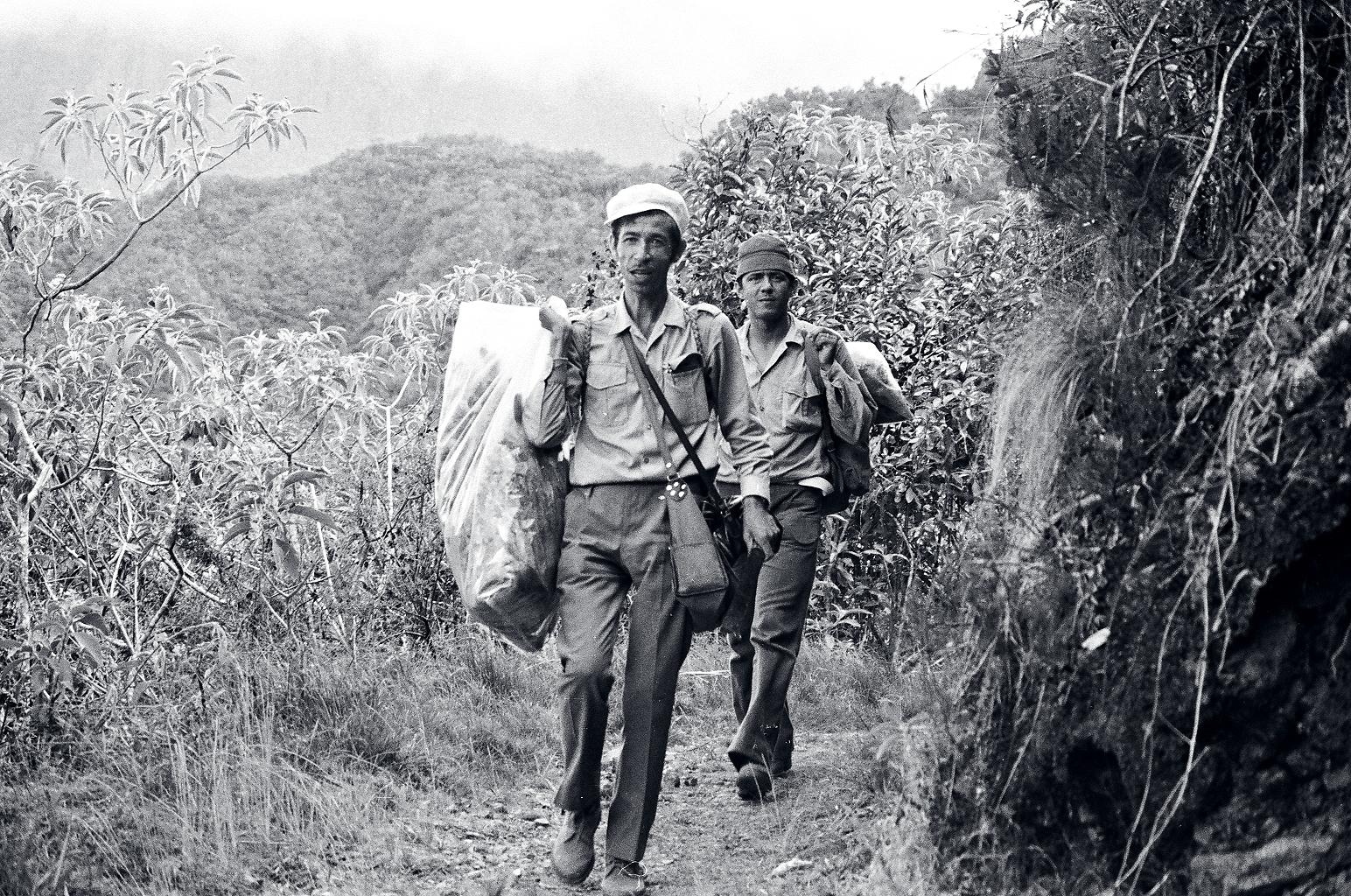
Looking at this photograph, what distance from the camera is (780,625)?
19.7 feet

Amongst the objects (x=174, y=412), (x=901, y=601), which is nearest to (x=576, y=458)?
(x=174, y=412)

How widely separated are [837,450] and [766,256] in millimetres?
1028

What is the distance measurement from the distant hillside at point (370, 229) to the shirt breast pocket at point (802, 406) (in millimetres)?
14417

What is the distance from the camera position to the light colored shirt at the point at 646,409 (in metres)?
4.68

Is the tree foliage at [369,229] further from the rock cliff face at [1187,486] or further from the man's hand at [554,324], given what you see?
the rock cliff face at [1187,486]

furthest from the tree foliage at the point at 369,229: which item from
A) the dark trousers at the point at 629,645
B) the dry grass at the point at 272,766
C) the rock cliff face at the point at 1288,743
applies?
the rock cliff face at the point at 1288,743

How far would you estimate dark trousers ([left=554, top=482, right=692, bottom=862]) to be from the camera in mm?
4590

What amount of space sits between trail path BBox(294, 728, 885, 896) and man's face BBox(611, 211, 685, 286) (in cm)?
217

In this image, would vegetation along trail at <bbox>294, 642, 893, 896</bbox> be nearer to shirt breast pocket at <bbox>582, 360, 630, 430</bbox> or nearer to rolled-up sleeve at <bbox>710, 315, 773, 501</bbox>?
rolled-up sleeve at <bbox>710, 315, 773, 501</bbox>

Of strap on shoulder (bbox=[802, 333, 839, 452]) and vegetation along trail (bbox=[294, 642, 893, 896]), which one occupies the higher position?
strap on shoulder (bbox=[802, 333, 839, 452])

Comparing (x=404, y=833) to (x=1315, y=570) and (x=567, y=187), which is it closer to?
(x=1315, y=570)

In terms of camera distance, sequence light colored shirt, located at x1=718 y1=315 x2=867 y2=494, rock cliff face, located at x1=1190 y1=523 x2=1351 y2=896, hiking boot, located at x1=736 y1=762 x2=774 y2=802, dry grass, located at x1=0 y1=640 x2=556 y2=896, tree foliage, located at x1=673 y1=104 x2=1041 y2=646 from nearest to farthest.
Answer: rock cliff face, located at x1=1190 y1=523 x2=1351 y2=896 → dry grass, located at x1=0 y1=640 x2=556 y2=896 → hiking boot, located at x1=736 y1=762 x2=774 y2=802 → light colored shirt, located at x1=718 y1=315 x2=867 y2=494 → tree foliage, located at x1=673 y1=104 x2=1041 y2=646

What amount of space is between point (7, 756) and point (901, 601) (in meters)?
5.65

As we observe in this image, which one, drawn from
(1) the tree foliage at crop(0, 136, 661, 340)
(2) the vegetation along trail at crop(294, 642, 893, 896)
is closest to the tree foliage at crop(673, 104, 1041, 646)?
(2) the vegetation along trail at crop(294, 642, 893, 896)
